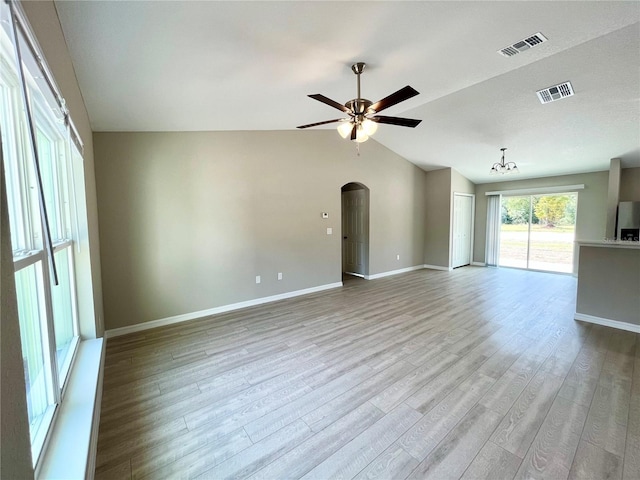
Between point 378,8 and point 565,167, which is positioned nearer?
point 378,8

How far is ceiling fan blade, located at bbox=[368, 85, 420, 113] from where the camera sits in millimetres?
2160

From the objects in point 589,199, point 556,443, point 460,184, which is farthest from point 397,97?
point 589,199

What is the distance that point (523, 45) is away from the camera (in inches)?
102

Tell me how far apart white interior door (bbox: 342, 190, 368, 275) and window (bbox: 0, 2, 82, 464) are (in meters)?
5.27

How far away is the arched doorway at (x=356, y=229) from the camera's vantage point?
6.34 meters

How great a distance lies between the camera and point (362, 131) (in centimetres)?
281

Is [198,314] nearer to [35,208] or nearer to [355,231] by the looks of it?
[35,208]

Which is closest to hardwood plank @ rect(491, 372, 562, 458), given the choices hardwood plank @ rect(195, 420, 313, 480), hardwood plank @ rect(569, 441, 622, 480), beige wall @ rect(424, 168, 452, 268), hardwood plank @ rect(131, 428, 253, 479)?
hardwood plank @ rect(569, 441, 622, 480)

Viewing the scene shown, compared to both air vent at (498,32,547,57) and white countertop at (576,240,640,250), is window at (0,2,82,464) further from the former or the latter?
white countertop at (576,240,640,250)

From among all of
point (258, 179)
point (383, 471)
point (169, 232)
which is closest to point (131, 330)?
point (169, 232)

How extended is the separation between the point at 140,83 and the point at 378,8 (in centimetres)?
211

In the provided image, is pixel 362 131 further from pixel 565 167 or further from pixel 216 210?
pixel 565 167

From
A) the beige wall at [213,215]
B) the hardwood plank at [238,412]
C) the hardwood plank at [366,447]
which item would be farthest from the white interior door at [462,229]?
the hardwood plank at [238,412]

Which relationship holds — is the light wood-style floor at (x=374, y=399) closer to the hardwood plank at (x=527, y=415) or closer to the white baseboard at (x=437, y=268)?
the hardwood plank at (x=527, y=415)
